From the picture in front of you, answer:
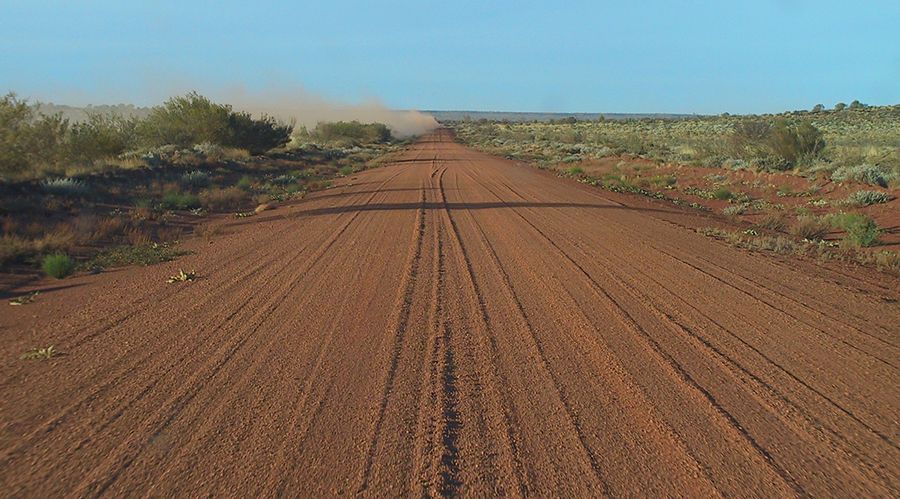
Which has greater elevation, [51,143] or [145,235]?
[51,143]

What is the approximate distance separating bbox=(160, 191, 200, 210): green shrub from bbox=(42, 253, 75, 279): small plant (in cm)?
796

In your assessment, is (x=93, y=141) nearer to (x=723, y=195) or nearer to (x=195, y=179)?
(x=195, y=179)

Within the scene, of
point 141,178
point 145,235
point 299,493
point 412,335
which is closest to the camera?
point 299,493

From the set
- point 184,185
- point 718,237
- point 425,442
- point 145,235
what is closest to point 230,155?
point 184,185

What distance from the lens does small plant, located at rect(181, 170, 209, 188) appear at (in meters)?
23.7

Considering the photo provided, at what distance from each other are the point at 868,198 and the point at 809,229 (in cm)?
492

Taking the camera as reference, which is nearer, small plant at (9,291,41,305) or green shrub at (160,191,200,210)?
small plant at (9,291,41,305)

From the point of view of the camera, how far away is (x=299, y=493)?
4.04m

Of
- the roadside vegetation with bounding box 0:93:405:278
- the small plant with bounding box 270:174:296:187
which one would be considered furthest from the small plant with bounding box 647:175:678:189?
the small plant with bounding box 270:174:296:187

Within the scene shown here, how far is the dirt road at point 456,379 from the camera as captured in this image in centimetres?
433

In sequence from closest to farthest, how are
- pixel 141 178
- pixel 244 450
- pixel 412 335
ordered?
pixel 244 450 → pixel 412 335 → pixel 141 178

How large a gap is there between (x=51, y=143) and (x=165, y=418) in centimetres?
2209

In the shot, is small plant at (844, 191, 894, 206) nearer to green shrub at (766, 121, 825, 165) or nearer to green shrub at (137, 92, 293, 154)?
green shrub at (766, 121, 825, 165)

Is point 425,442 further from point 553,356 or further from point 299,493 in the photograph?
point 553,356
